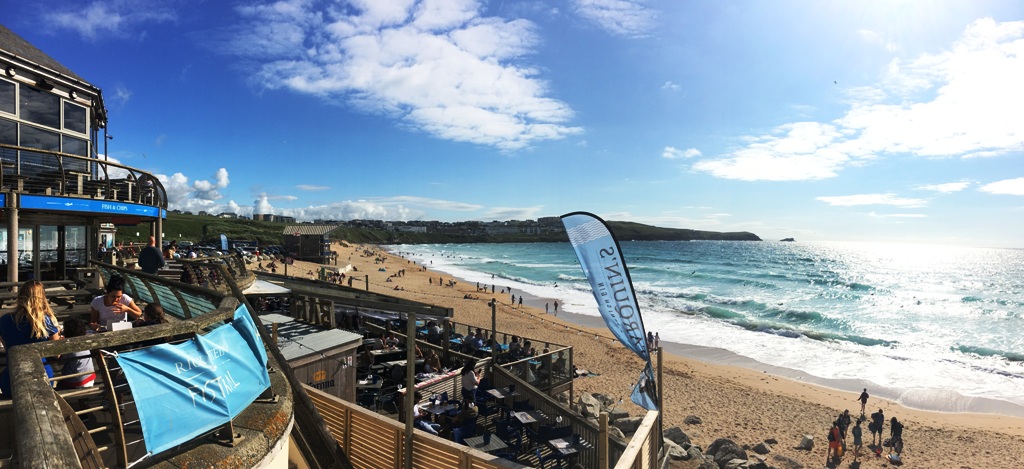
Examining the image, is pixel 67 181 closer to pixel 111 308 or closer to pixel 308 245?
pixel 111 308

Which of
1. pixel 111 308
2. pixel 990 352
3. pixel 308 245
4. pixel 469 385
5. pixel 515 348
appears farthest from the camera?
pixel 308 245

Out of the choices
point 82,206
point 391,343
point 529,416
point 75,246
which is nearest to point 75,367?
point 82,206

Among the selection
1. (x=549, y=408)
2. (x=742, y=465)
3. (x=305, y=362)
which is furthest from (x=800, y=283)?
(x=305, y=362)

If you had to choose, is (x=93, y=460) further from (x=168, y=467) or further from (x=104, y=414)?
(x=104, y=414)

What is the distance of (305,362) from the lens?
848 cm

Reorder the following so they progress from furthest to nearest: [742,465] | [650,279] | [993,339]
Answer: [650,279] < [993,339] < [742,465]

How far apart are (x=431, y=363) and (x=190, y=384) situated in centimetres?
1070

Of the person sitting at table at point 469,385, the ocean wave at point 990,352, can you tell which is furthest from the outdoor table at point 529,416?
the ocean wave at point 990,352

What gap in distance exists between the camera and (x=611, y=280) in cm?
807

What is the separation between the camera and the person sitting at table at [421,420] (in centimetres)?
834

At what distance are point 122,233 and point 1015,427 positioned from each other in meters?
105

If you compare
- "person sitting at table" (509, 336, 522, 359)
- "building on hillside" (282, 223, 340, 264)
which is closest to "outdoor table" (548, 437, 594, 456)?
"person sitting at table" (509, 336, 522, 359)

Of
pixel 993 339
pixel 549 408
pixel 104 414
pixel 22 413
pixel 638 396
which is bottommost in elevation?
pixel 993 339

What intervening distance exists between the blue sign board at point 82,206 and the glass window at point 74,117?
11.4 ft
